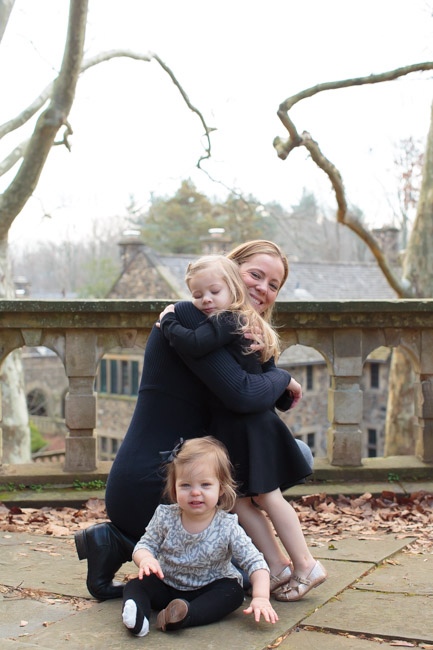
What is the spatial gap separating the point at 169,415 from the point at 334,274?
1329 inches

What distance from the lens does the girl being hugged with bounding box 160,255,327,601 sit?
3170mm

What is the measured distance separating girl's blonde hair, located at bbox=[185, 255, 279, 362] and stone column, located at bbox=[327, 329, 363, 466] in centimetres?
217

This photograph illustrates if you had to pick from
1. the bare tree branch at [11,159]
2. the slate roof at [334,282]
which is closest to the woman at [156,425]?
the bare tree branch at [11,159]

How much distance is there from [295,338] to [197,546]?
262 centimetres

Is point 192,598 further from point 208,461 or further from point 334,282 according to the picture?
point 334,282

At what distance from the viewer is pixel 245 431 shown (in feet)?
10.6

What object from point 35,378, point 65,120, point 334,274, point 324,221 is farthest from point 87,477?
point 324,221

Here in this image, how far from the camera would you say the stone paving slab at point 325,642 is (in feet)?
8.62

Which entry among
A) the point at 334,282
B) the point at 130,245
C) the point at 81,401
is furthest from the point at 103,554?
the point at 334,282

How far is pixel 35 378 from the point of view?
129 feet

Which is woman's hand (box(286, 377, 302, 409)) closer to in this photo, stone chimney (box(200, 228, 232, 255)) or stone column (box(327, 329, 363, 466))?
stone column (box(327, 329, 363, 466))

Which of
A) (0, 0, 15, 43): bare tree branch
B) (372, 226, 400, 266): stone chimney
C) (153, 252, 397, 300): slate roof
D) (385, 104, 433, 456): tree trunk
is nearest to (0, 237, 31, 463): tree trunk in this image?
(0, 0, 15, 43): bare tree branch

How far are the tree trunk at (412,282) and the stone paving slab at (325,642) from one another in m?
13.3

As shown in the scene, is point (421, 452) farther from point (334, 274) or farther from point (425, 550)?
point (334, 274)
